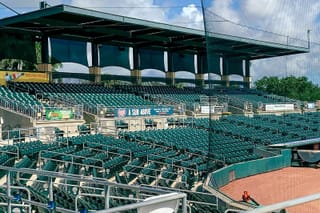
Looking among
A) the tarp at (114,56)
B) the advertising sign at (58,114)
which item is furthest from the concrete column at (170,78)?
the advertising sign at (58,114)

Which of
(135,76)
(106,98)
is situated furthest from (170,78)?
(106,98)

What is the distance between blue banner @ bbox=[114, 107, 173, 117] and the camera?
21391 mm

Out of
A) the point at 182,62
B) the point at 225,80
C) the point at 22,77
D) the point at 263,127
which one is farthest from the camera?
the point at 182,62

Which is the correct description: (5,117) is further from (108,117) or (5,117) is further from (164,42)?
(164,42)

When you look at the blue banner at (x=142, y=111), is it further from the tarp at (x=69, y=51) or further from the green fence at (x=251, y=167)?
the tarp at (x=69, y=51)

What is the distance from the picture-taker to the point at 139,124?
21859 mm

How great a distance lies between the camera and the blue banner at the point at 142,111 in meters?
21.4

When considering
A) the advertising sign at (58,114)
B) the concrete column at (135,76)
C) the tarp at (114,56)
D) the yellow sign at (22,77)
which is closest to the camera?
the advertising sign at (58,114)

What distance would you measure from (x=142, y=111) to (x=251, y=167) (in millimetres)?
8156

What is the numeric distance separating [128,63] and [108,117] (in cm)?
1173

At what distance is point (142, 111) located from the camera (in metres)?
22.7

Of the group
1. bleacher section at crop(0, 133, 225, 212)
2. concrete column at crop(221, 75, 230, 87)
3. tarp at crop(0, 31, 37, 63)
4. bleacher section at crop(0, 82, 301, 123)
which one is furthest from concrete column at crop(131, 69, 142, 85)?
concrete column at crop(221, 75, 230, 87)

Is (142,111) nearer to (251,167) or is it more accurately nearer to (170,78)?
(251,167)

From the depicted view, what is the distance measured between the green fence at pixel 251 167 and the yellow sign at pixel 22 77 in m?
14.2
